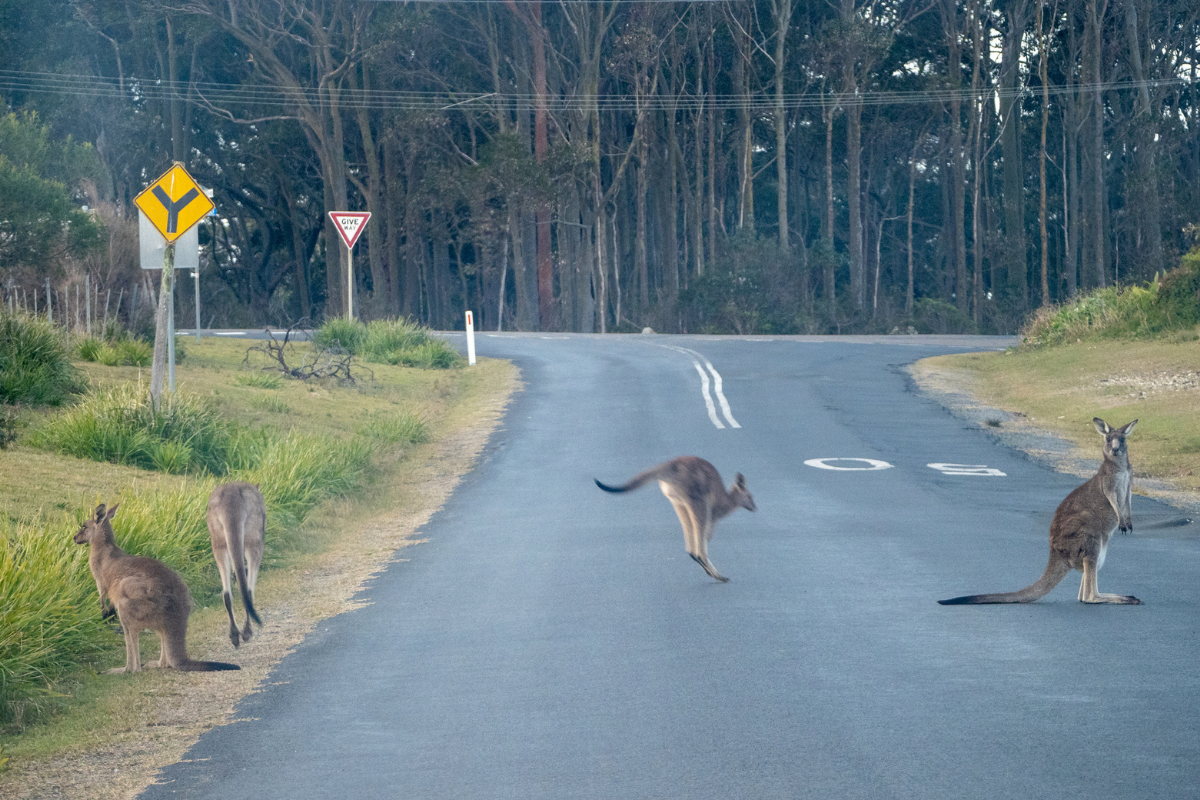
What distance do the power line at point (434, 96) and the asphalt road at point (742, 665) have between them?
44.7 m

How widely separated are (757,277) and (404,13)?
17.3 metres

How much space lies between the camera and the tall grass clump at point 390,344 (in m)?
31.2

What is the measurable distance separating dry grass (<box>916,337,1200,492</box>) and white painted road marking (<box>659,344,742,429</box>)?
4.76m

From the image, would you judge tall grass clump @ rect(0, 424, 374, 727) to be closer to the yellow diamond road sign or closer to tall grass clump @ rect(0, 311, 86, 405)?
the yellow diamond road sign

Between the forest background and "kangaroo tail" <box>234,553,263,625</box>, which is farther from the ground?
the forest background

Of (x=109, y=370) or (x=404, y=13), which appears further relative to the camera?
(x=404, y=13)

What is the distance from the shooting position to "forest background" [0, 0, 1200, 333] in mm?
55531

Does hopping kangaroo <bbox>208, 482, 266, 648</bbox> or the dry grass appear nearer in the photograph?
hopping kangaroo <bbox>208, 482, 266, 648</bbox>

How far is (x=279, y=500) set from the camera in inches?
500

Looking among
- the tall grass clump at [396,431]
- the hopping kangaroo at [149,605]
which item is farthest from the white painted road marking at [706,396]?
the hopping kangaroo at [149,605]

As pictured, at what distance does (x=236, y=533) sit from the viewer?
8156mm

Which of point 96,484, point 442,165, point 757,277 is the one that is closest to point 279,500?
point 96,484

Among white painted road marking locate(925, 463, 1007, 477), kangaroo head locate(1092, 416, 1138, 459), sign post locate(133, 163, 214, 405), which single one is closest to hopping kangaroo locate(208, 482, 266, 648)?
kangaroo head locate(1092, 416, 1138, 459)

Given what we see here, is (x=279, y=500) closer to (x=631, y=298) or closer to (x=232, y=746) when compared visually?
(x=232, y=746)
